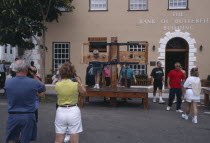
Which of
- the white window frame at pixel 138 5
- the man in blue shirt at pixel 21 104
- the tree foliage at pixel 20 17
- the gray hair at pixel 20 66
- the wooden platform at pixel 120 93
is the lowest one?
the wooden platform at pixel 120 93

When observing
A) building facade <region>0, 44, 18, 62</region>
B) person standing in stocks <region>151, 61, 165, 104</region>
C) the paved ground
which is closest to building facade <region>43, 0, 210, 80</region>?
person standing in stocks <region>151, 61, 165, 104</region>

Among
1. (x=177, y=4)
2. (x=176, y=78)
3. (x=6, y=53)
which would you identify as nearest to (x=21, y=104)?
(x=176, y=78)

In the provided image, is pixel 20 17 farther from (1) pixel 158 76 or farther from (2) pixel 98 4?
(1) pixel 158 76

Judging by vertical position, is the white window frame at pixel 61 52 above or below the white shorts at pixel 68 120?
above

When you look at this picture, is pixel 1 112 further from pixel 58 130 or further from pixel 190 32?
pixel 190 32

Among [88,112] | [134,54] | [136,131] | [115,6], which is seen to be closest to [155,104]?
[134,54]

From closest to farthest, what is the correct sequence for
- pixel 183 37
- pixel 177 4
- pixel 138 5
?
pixel 183 37 < pixel 177 4 < pixel 138 5

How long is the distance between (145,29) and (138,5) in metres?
1.50

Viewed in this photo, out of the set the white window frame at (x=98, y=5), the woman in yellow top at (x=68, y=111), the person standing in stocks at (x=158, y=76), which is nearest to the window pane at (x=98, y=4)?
the white window frame at (x=98, y=5)

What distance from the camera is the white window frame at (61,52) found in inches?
703

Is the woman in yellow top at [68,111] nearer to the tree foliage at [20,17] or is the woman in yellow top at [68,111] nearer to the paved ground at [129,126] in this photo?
the paved ground at [129,126]

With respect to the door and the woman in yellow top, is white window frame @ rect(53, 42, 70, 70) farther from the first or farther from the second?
the woman in yellow top

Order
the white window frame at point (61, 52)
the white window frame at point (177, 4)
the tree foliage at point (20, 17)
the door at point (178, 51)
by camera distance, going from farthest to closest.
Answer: the white window frame at point (61, 52) < the door at point (178, 51) < the white window frame at point (177, 4) < the tree foliage at point (20, 17)

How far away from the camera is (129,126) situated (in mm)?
8055
